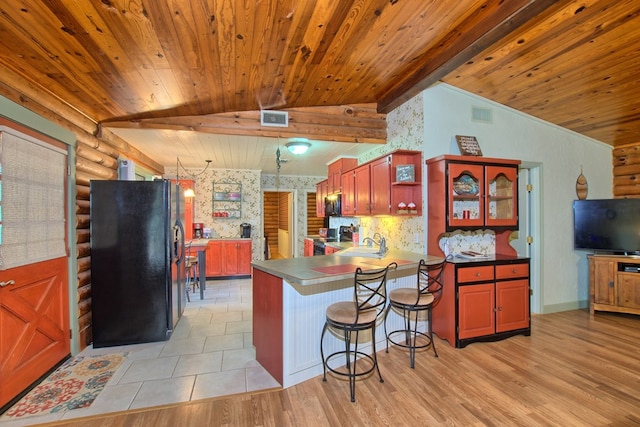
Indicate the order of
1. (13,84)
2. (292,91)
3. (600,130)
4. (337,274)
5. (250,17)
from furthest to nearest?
(600,130), (292,91), (337,274), (13,84), (250,17)

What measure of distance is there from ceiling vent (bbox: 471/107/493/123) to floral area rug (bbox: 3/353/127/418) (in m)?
4.70

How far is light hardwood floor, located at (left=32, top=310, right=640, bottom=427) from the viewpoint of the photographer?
6.56 feet

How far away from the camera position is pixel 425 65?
10.2ft

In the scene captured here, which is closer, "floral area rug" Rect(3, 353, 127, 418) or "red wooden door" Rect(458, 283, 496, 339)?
"floral area rug" Rect(3, 353, 127, 418)

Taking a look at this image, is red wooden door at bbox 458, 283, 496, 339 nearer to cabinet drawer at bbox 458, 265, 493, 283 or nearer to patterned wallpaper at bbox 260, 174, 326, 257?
cabinet drawer at bbox 458, 265, 493, 283

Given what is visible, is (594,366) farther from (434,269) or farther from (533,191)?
(533,191)

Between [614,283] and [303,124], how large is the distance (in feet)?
15.2

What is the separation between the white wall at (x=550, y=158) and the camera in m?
3.61

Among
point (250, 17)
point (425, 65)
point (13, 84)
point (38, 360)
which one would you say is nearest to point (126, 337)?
point (38, 360)

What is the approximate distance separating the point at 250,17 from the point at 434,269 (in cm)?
279

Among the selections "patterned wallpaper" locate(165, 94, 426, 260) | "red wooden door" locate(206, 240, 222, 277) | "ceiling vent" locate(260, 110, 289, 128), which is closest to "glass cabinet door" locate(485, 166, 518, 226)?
"patterned wallpaper" locate(165, 94, 426, 260)

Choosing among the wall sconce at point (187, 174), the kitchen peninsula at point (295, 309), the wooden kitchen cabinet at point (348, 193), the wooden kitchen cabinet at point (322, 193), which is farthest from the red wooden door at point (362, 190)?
the wall sconce at point (187, 174)

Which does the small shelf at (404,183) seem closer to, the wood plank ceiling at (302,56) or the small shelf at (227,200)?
the wood plank ceiling at (302,56)

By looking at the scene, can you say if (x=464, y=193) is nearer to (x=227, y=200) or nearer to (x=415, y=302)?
(x=415, y=302)
